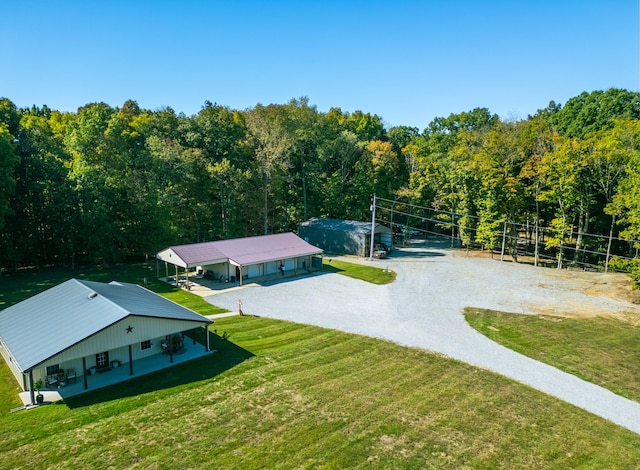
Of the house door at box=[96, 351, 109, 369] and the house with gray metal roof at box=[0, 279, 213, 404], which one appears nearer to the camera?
the house with gray metal roof at box=[0, 279, 213, 404]

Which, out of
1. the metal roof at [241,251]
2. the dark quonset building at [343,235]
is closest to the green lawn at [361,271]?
the metal roof at [241,251]

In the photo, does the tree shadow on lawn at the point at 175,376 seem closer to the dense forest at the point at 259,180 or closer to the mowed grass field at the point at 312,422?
the mowed grass field at the point at 312,422

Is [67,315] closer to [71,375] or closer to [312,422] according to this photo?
[71,375]

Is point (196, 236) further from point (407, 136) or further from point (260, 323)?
point (407, 136)

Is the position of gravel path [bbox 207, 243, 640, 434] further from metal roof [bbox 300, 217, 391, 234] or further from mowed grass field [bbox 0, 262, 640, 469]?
metal roof [bbox 300, 217, 391, 234]

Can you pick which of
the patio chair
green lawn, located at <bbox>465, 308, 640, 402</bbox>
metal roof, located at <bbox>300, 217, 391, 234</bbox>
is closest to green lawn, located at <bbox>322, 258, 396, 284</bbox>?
metal roof, located at <bbox>300, 217, 391, 234</bbox>

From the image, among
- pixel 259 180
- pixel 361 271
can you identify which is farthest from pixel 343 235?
pixel 259 180
